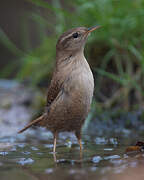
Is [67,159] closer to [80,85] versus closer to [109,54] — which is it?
[80,85]

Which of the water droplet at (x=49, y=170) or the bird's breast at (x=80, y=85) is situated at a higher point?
the bird's breast at (x=80, y=85)

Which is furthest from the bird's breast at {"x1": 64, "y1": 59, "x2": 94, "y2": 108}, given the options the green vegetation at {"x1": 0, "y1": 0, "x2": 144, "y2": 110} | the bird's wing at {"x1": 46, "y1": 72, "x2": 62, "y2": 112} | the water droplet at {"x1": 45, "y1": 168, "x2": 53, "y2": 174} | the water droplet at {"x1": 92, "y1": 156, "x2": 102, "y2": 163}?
the green vegetation at {"x1": 0, "y1": 0, "x2": 144, "y2": 110}

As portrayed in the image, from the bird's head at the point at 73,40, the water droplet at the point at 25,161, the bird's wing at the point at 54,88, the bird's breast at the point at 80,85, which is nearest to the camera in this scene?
the water droplet at the point at 25,161

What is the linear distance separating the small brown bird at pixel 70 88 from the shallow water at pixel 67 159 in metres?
0.30

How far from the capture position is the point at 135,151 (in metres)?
3.95

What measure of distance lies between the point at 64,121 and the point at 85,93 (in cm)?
47

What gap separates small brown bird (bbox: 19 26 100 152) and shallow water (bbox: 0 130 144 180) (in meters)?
0.30

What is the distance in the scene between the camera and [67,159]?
150 inches

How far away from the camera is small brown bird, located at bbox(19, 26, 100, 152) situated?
13.8 ft

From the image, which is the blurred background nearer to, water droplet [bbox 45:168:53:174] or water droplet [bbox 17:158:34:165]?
water droplet [bbox 17:158:34:165]

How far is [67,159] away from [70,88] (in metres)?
0.78

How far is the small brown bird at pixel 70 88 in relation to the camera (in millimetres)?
4211

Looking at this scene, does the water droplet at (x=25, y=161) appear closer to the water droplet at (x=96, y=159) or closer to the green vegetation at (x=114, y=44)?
the water droplet at (x=96, y=159)

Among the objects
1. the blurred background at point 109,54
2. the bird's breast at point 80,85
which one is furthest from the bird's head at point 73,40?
the blurred background at point 109,54
